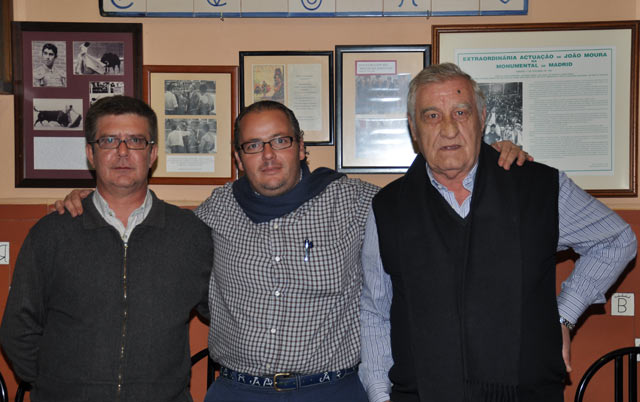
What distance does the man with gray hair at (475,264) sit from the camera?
183cm

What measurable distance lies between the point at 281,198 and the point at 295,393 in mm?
Result: 730

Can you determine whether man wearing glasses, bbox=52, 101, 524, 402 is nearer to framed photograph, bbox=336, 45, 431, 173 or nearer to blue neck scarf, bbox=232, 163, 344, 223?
blue neck scarf, bbox=232, 163, 344, 223

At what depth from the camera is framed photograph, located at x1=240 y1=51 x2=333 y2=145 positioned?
112 inches

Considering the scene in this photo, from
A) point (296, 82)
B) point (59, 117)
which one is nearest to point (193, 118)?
point (296, 82)

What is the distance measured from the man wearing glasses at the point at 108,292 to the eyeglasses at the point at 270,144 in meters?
0.39

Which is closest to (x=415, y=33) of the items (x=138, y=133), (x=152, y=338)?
(x=138, y=133)

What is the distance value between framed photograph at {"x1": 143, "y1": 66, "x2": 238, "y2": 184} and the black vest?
1282 millimetres

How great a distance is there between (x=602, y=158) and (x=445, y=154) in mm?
1341

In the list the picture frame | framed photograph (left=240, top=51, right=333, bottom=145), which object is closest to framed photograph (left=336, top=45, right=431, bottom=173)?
framed photograph (left=240, top=51, right=333, bottom=145)

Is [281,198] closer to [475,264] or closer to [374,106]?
[475,264]

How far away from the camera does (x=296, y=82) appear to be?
9.31 ft

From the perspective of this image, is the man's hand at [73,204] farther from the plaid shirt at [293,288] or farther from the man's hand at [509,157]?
the man's hand at [509,157]

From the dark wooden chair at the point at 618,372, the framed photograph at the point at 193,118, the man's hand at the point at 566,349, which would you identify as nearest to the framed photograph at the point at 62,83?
the framed photograph at the point at 193,118

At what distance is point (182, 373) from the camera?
7.02ft
